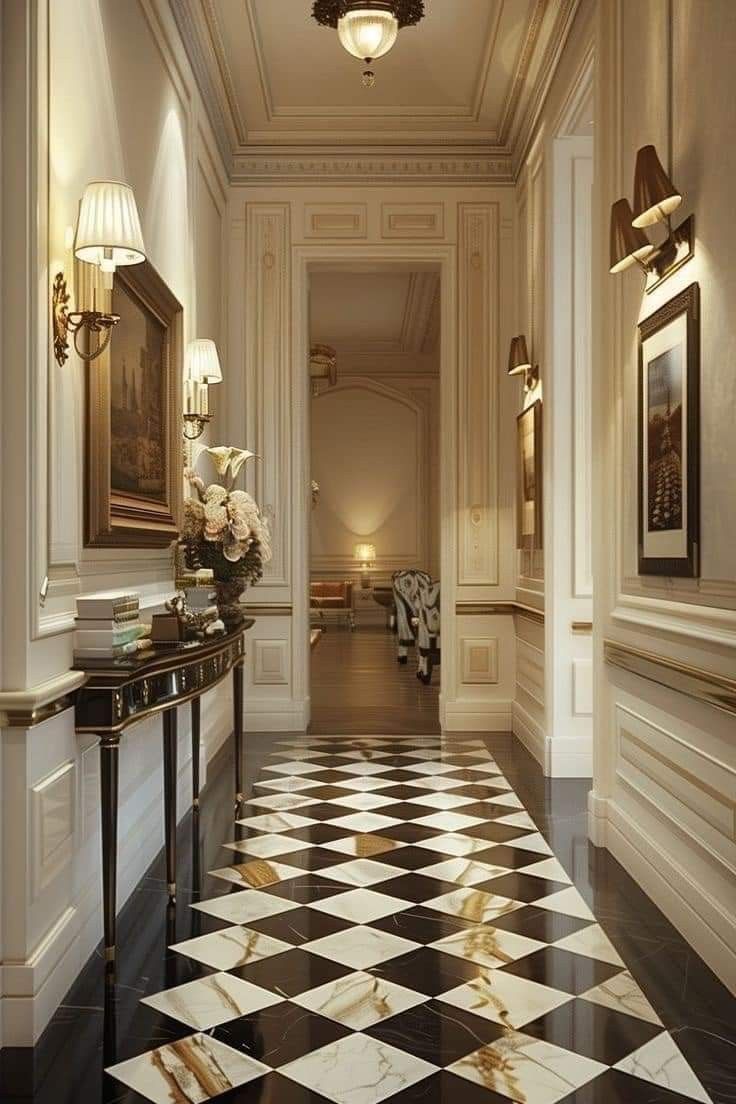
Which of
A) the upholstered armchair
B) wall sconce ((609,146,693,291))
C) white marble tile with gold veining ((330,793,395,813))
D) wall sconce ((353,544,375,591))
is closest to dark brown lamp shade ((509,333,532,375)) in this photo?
wall sconce ((609,146,693,291))

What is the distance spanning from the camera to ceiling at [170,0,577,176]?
5.01 metres

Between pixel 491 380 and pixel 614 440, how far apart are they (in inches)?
114

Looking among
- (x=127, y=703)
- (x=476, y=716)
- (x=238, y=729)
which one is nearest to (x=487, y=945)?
(x=127, y=703)

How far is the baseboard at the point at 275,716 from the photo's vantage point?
655 cm

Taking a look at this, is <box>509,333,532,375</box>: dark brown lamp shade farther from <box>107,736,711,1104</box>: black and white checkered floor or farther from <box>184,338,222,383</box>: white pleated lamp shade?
<box>107,736,711,1104</box>: black and white checkered floor

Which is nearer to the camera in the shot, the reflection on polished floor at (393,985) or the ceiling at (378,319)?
the reflection on polished floor at (393,985)

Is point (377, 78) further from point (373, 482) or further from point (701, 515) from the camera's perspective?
point (373, 482)

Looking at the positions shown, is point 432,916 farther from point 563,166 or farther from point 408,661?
point 408,661

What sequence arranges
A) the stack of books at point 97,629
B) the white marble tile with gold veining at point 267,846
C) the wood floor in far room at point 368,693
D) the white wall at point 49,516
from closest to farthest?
the white wall at point 49,516, the stack of books at point 97,629, the white marble tile with gold veining at point 267,846, the wood floor in far room at point 368,693

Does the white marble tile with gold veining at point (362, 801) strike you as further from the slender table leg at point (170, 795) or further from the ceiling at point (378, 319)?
the ceiling at point (378, 319)

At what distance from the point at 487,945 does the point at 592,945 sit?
299mm

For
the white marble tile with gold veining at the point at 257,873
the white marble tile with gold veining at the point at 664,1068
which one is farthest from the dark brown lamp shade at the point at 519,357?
the white marble tile with gold veining at the point at 664,1068

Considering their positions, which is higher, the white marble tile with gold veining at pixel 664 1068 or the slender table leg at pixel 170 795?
the slender table leg at pixel 170 795

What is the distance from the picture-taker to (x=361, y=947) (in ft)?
9.45
